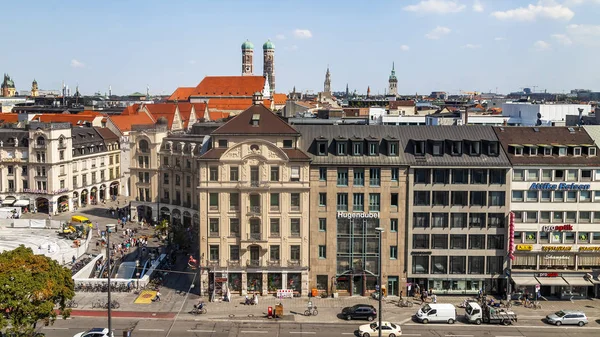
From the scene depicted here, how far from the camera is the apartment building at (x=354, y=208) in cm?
6838

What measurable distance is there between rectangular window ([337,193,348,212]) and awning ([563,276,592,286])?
82.8 ft

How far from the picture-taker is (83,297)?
229 feet

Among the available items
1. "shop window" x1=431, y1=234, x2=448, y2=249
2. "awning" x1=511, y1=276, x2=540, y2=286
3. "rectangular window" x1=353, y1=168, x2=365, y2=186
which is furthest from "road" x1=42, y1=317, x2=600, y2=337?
"rectangular window" x1=353, y1=168, x2=365, y2=186

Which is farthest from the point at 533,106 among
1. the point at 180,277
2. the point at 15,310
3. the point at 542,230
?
the point at 15,310

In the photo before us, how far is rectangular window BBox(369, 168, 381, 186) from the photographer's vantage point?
224 ft

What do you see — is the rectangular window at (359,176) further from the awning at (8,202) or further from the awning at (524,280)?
the awning at (8,202)

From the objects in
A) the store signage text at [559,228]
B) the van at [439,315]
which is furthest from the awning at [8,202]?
the store signage text at [559,228]

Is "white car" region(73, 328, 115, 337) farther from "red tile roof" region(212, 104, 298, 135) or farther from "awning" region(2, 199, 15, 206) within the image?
"awning" region(2, 199, 15, 206)

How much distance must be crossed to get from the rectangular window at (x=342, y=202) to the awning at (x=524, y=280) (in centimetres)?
1989

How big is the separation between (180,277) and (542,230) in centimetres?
4234

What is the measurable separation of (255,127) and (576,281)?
38474mm

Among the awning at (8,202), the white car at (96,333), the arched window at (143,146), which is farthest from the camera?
the awning at (8,202)

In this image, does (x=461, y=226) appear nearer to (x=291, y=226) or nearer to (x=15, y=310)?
(x=291, y=226)

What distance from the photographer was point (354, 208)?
6862 cm
